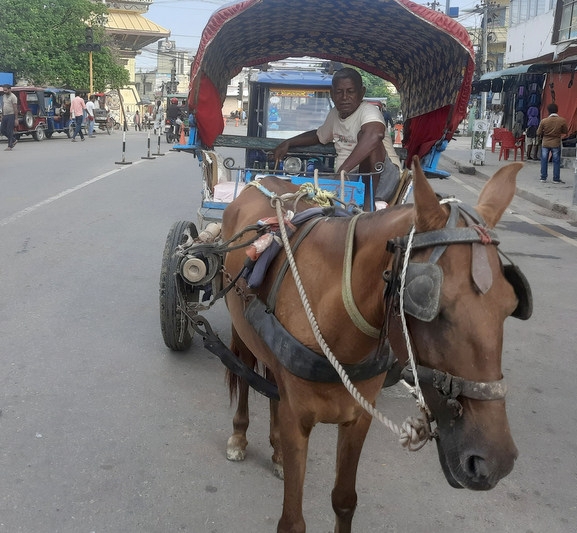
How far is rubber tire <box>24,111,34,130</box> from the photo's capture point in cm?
2438

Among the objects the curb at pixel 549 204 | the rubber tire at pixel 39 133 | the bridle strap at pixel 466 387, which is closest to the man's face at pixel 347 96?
the bridle strap at pixel 466 387

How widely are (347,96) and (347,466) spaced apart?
9.79ft

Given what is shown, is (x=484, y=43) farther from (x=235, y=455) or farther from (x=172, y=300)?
(x=235, y=455)

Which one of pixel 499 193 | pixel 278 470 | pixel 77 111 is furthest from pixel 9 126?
pixel 499 193

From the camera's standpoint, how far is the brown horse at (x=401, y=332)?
1.69m

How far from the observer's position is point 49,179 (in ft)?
45.3

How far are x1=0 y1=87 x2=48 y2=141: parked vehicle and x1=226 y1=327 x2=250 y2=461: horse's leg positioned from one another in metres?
22.8

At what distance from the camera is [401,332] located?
186cm

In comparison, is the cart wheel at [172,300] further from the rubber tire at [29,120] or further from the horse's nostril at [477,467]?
the rubber tire at [29,120]

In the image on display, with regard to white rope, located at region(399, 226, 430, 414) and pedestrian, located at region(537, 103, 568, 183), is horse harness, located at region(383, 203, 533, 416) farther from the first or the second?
pedestrian, located at region(537, 103, 568, 183)

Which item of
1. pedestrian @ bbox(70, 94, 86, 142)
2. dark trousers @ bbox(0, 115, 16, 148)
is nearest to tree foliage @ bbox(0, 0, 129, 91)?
pedestrian @ bbox(70, 94, 86, 142)

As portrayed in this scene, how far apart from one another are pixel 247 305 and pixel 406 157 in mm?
3600

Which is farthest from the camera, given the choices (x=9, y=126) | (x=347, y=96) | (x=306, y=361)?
(x=9, y=126)

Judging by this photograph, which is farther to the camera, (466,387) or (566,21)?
(566,21)
